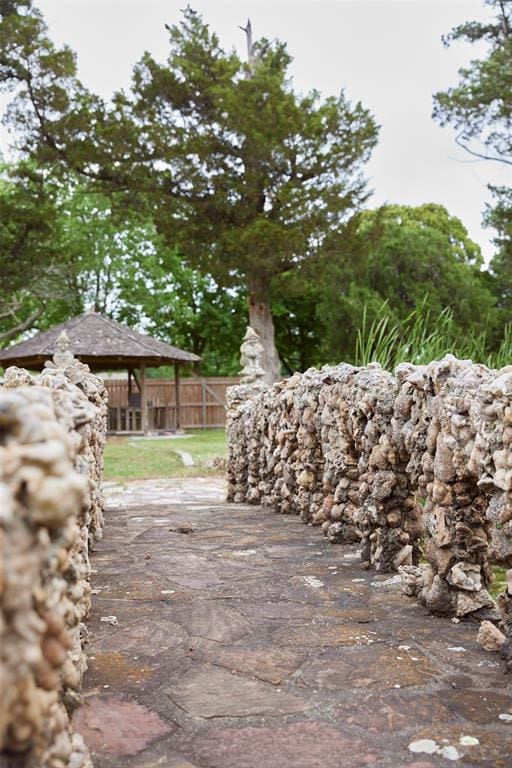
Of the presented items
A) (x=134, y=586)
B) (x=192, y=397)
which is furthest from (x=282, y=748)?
(x=192, y=397)

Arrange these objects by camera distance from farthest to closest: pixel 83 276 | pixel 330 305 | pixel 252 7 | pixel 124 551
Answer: pixel 83 276
pixel 252 7
pixel 330 305
pixel 124 551

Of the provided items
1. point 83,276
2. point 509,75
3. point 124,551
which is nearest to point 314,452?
point 124,551

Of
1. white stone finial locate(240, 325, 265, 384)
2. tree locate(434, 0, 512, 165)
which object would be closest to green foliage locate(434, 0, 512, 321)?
tree locate(434, 0, 512, 165)

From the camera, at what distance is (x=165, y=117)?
72.7 feet

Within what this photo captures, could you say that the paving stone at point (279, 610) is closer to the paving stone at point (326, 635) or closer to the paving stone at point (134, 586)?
the paving stone at point (326, 635)

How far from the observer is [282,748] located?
6.17 ft

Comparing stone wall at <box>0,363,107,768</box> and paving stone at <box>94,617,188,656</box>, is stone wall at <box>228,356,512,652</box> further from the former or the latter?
stone wall at <box>0,363,107,768</box>

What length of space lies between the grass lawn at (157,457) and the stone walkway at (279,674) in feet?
24.8

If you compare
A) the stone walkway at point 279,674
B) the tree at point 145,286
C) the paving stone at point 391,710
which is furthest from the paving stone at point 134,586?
the tree at point 145,286

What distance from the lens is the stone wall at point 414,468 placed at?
2.60m

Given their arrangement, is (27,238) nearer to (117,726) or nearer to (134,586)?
(134,586)

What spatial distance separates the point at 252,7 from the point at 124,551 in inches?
940

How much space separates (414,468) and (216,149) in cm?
1925

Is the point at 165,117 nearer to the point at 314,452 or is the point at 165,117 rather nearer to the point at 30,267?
the point at 30,267
